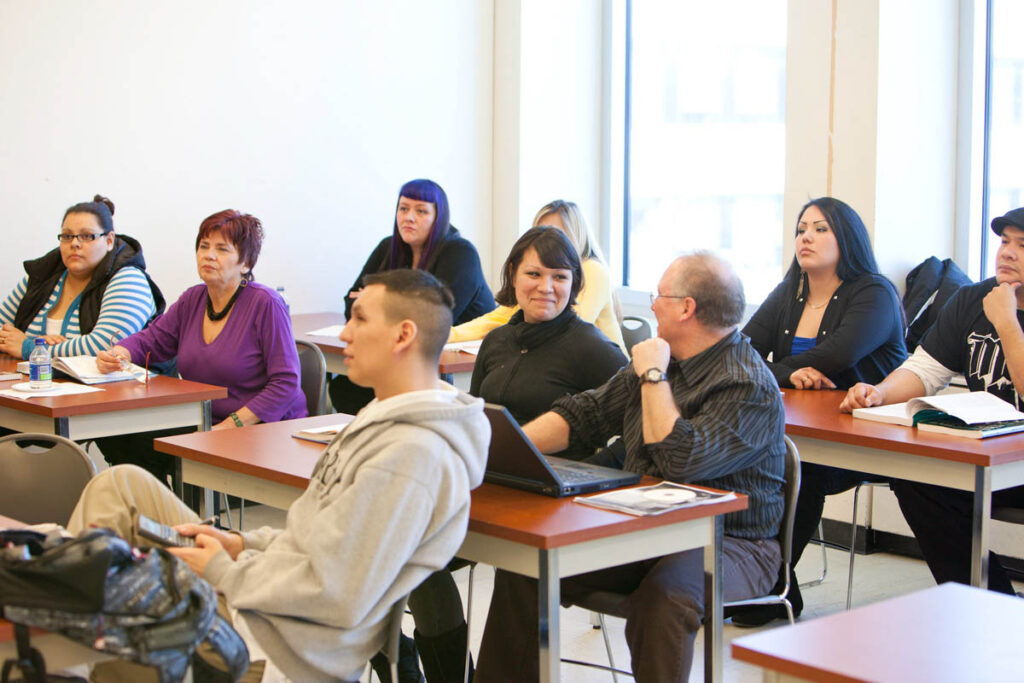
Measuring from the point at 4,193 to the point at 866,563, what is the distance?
376 cm

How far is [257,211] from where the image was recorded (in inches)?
213

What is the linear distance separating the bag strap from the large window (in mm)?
4003

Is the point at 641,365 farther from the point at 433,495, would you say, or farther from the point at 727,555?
the point at 433,495

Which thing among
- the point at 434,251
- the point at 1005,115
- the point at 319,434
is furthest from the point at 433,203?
the point at 1005,115

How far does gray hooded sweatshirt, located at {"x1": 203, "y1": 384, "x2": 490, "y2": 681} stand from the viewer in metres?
1.82

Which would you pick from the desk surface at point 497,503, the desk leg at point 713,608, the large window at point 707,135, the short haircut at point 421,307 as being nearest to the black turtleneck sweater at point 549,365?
the desk surface at point 497,503

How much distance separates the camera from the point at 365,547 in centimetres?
182

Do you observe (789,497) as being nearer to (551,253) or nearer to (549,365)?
(549,365)

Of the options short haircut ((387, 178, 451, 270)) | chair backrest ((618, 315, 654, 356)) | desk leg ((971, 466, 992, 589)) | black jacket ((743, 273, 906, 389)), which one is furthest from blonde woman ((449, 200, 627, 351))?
desk leg ((971, 466, 992, 589))

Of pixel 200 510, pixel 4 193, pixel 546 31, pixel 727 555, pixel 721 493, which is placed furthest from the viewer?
pixel 546 31

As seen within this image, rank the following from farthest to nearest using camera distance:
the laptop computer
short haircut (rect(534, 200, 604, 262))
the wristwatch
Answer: short haircut (rect(534, 200, 604, 262)), the wristwatch, the laptop computer

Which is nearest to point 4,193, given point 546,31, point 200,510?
point 200,510

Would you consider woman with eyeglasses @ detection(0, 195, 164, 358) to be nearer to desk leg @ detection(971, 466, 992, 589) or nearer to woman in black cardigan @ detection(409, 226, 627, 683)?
woman in black cardigan @ detection(409, 226, 627, 683)

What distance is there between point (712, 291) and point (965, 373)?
1.26 metres
